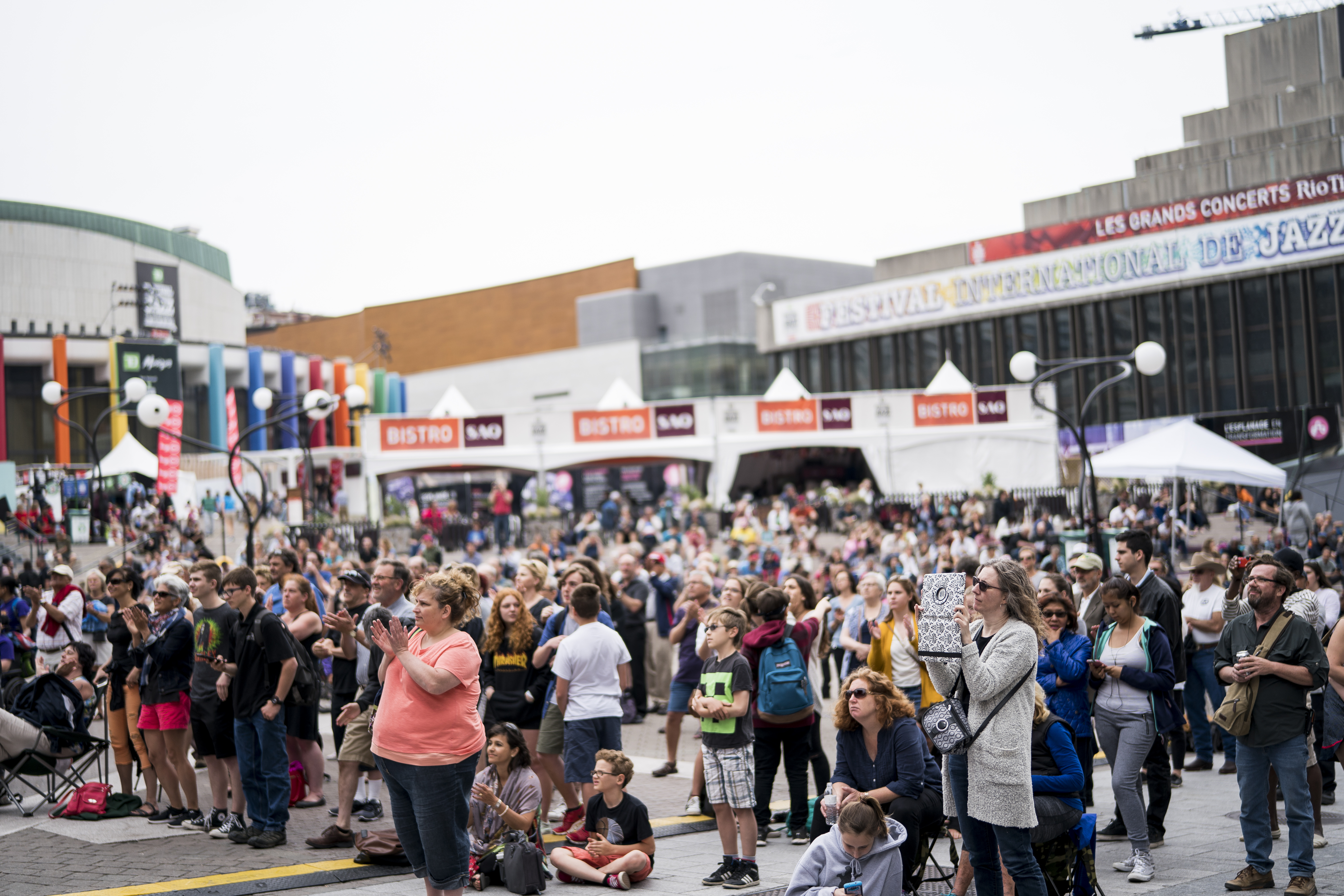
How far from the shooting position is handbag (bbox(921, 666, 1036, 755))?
4902 mm

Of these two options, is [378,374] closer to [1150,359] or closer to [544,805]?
[1150,359]

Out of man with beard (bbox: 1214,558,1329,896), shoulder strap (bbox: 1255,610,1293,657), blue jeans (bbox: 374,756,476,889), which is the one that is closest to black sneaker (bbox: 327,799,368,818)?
blue jeans (bbox: 374,756,476,889)

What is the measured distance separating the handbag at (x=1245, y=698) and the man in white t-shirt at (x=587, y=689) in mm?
3603

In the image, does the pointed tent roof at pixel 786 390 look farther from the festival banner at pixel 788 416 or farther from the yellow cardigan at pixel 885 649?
the yellow cardigan at pixel 885 649

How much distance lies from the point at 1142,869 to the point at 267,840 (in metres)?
5.20

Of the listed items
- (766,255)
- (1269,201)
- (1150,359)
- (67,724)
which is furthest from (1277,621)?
(766,255)

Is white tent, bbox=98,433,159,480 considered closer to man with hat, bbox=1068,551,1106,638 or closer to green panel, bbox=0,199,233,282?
green panel, bbox=0,199,233,282

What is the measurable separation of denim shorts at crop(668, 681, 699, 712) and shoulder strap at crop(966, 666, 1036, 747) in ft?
16.2

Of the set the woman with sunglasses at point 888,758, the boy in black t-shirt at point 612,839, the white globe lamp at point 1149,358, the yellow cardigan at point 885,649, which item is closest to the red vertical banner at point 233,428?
the white globe lamp at point 1149,358

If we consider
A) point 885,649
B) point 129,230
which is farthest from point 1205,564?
point 129,230

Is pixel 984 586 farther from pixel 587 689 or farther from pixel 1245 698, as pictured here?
pixel 587 689

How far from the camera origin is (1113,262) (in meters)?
46.8

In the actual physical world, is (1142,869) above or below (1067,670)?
below

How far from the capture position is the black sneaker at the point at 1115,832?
772 centimetres
